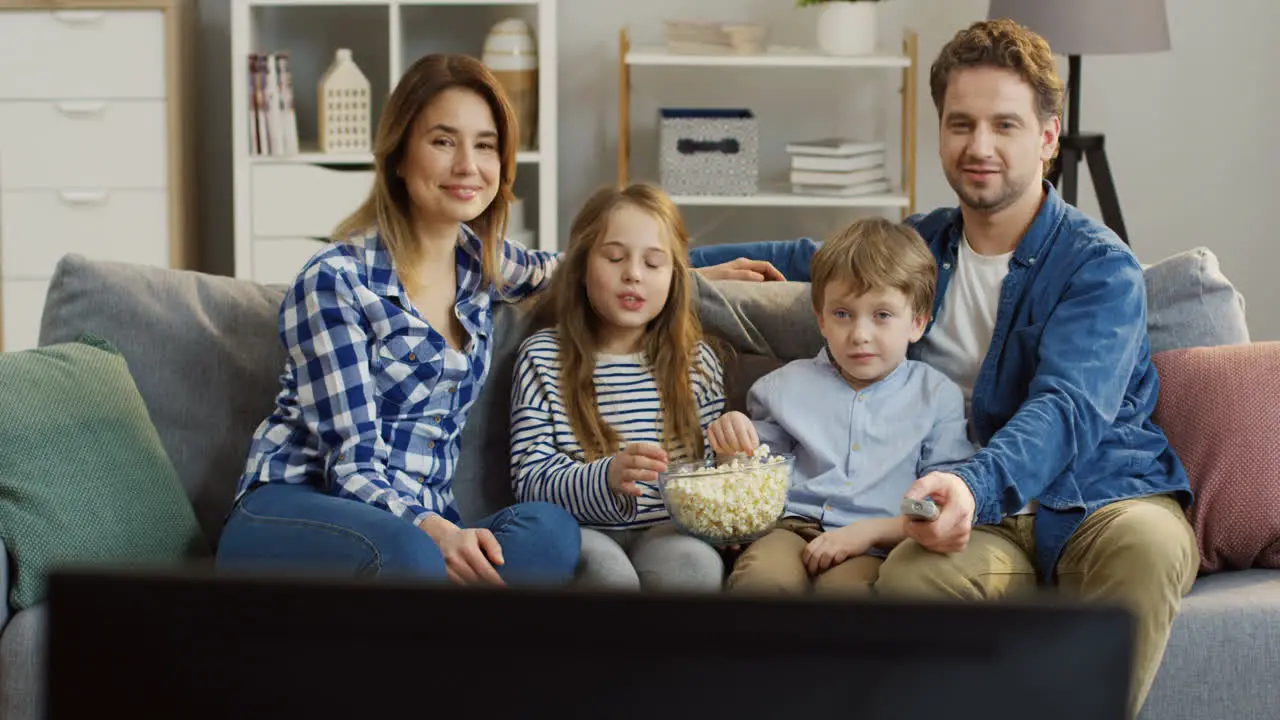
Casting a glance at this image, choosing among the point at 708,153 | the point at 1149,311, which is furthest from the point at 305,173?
the point at 1149,311

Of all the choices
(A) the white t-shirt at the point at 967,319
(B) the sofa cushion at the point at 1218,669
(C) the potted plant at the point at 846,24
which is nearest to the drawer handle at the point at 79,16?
(C) the potted plant at the point at 846,24

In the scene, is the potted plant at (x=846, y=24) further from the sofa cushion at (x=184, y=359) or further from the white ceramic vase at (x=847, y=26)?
the sofa cushion at (x=184, y=359)

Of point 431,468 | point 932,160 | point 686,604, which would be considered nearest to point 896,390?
point 431,468

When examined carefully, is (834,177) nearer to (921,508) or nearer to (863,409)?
(863,409)

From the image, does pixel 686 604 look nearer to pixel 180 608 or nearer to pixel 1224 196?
pixel 180 608

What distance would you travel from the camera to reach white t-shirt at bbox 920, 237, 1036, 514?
2002 mm

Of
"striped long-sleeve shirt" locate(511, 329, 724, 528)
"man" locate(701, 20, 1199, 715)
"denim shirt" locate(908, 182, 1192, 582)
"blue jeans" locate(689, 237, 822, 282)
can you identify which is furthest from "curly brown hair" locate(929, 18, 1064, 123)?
"striped long-sleeve shirt" locate(511, 329, 724, 528)

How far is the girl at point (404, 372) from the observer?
1.77 metres

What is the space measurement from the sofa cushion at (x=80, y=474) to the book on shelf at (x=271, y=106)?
206cm

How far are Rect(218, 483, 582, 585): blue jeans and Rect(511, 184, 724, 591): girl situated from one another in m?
0.09

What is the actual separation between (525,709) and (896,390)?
1.52m

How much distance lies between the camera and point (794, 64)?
386 cm

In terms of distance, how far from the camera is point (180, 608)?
0.47 metres

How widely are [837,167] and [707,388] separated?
1.96 meters
